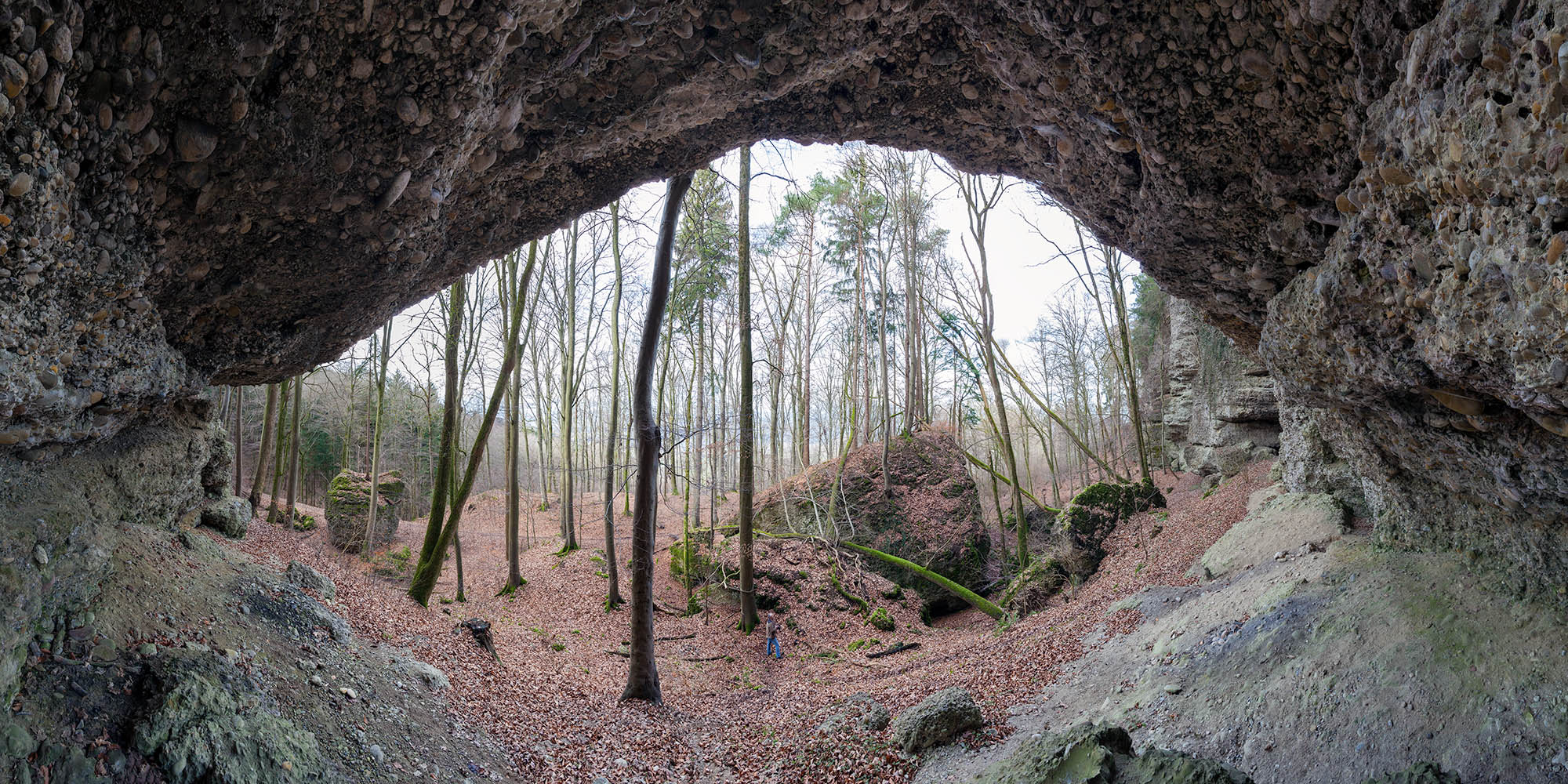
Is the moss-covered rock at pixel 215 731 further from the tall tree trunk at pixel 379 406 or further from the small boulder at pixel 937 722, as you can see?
the tall tree trunk at pixel 379 406

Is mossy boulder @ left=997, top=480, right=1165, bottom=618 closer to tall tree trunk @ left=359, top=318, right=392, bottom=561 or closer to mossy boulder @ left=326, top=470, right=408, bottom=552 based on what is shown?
tall tree trunk @ left=359, top=318, right=392, bottom=561

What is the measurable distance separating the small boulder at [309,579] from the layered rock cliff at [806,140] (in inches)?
76.9

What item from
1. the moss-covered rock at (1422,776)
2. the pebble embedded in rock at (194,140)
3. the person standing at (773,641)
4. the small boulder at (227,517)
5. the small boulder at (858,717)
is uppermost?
the pebble embedded in rock at (194,140)

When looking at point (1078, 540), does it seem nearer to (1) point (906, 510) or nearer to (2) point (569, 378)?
(1) point (906, 510)

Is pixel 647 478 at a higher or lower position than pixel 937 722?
higher

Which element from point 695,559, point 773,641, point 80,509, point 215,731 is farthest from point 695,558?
point 80,509

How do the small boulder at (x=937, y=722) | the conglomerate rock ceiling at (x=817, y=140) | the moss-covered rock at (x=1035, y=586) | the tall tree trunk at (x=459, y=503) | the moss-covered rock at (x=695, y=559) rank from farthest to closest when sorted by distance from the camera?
the moss-covered rock at (x=695, y=559), the moss-covered rock at (x=1035, y=586), the tall tree trunk at (x=459, y=503), the small boulder at (x=937, y=722), the conglomerate rock ceiling at (x=817, y=140)

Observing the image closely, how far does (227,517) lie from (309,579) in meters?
1.01

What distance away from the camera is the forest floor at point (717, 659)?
6289 millimetres

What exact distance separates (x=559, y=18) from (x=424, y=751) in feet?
16.9

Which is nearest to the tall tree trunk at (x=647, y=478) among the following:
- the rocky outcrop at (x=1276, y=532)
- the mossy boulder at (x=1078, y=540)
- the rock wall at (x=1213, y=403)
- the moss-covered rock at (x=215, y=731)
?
the moss-covered rock at (x=215, y=731)

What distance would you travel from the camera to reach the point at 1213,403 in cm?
1320

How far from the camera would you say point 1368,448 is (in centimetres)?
454

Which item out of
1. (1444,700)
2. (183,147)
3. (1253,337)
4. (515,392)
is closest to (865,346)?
(515,392)
